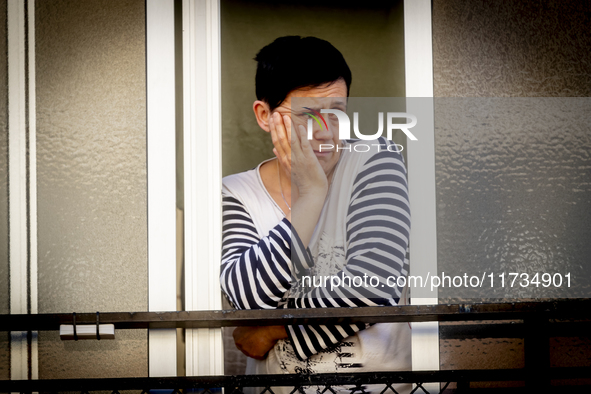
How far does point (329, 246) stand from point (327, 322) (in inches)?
11.2

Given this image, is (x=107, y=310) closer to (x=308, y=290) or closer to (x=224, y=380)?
(x=224, y=380)

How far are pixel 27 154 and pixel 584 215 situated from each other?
2250 millimetres

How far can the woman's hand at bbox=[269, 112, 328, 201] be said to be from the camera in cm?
168

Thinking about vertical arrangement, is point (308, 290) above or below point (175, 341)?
above

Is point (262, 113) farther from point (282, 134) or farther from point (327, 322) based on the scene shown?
point (327, 322)

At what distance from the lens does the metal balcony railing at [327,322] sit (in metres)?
1.61

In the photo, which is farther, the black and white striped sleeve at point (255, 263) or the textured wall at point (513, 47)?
the textured wall at point (513, 47)

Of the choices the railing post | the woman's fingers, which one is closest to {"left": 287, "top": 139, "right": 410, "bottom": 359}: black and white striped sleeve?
the woman's fingers

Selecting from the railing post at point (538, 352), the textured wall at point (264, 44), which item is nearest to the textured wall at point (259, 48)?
the textured wall at point (264, 44)

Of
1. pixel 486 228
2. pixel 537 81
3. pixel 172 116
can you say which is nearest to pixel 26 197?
pixel 172 116

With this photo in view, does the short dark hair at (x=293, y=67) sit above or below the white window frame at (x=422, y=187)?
above

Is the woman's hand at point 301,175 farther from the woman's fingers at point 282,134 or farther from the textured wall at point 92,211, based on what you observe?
the textured wall at point 92,211

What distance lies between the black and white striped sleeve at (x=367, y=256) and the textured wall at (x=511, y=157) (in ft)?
0.60

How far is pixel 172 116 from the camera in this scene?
5.60 ft
